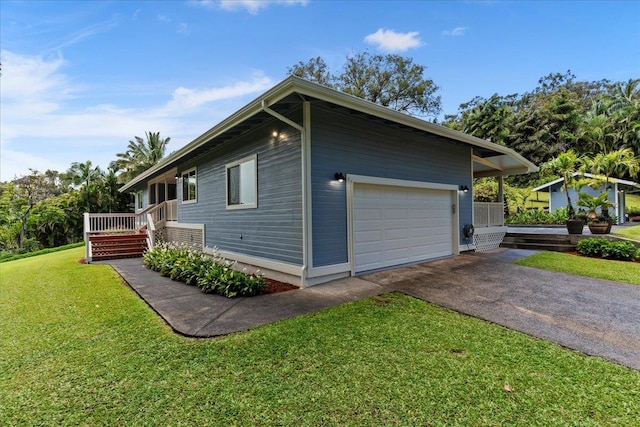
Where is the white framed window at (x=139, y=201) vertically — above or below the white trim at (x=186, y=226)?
above

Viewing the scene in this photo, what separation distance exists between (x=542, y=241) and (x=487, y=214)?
193 cm

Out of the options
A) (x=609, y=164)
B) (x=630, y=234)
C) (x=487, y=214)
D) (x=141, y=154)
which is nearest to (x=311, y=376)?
(x=487, y=214)

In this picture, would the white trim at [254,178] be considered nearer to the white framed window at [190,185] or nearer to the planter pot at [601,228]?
the white framed window at [190,185]

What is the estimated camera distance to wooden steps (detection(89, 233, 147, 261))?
10055 millimetres

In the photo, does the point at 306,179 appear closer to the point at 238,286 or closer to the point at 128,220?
the point at 238,286

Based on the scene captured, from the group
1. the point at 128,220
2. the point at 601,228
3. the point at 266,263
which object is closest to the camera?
the point at 266,263

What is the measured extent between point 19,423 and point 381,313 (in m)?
3.63

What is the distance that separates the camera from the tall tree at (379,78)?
23516 mm

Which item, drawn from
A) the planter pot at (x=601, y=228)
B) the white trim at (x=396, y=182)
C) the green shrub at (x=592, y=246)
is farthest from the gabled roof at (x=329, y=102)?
the green shrub at (x=592, y=246)

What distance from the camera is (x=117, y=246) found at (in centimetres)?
1055

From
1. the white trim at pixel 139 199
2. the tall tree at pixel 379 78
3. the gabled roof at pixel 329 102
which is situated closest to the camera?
the gabled roof at pixel 329 102

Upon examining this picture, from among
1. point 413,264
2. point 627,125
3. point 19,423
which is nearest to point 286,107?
point 413,264

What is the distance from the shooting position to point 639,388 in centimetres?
240

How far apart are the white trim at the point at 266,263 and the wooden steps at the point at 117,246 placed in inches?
175
